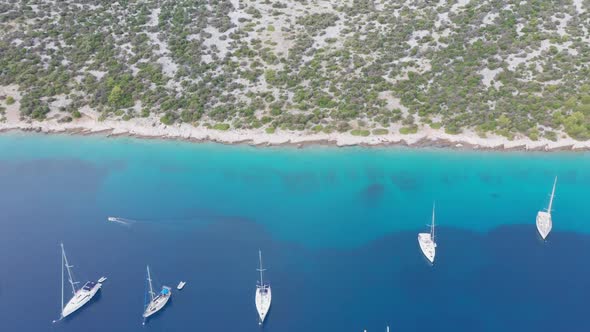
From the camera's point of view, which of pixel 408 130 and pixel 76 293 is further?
pixel 408 130

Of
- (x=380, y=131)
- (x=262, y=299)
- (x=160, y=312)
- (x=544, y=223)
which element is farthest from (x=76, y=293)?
(x=544, y=223)

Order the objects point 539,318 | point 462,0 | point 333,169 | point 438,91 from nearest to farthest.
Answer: point 539,318, point 333,169, point 438,91, point 462,0

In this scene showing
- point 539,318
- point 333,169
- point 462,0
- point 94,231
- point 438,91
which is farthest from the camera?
point 462,0

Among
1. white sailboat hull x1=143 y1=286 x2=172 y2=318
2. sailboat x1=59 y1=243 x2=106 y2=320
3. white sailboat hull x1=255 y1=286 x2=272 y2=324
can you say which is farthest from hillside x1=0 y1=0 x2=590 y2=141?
white sailboat hull x1=143 y1=286 x2=172 y2=318

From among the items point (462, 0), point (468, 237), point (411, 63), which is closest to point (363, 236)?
point (468, 237)

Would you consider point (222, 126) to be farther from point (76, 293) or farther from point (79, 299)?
point (79, 299)

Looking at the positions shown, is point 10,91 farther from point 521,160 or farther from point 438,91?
point 521,160

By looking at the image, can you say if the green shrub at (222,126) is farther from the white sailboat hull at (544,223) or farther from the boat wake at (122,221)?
the white sailboat hull at (544,223)
